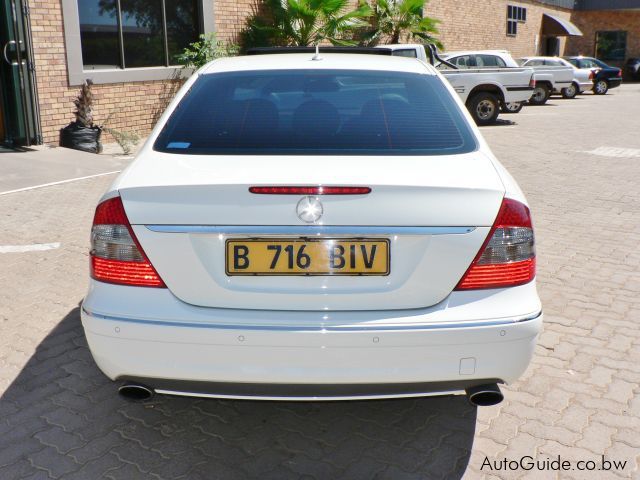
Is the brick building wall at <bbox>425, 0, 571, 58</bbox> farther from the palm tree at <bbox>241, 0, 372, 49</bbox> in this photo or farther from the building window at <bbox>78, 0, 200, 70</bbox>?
the building window at <bbox>78, 0, 200, 70</bbox>

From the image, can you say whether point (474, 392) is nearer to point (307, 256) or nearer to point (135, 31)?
point (307, 256)

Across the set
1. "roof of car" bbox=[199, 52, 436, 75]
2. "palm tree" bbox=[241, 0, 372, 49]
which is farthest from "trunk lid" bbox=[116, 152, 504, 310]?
"palm tree" bbox=[241, 0, 372, 49]

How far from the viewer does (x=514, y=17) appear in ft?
110

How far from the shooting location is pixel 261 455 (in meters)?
3.10

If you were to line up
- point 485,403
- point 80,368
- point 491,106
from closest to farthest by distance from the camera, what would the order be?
point 485,403 < point 80,368 < point 491,106

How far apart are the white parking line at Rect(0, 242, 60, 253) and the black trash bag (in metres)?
5.59

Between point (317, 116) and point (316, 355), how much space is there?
1220 mm

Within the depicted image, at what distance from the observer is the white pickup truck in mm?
17141

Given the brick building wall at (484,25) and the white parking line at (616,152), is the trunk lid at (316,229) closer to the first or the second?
the white parking line at (616,152)

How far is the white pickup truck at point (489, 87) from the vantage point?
17141 millimetres

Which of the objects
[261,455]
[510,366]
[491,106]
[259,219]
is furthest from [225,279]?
[491,106]

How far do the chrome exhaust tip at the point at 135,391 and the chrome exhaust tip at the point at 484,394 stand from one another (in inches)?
49.0

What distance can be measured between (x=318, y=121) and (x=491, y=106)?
1507 cm

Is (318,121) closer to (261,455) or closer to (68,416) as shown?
(261,455)
